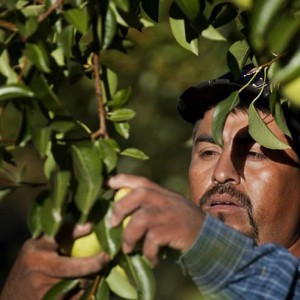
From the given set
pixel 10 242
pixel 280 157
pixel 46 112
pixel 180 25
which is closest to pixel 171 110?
pixel 10 242

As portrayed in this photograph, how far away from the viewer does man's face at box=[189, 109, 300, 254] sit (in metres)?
2.72

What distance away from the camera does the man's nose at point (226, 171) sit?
2721mm

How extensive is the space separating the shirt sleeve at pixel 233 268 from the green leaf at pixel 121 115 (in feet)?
0.68

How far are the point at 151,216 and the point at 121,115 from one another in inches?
8.3

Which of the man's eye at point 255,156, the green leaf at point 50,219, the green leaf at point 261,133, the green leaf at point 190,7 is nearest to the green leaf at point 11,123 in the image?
the green leaf at point 50,219

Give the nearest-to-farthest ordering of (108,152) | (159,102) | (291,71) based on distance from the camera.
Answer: (291,71)
(108,152)
(159,102)

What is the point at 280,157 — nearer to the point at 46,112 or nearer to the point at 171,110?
the point at 46,112

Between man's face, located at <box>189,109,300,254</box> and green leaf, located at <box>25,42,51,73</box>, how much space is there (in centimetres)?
108

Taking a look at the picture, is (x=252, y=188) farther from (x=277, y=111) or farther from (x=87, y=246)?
(x=87, y=246)

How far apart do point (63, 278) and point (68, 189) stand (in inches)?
6.8

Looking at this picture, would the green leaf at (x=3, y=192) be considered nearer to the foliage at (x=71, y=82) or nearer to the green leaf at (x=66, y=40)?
the foliage at (x=71, y=82)

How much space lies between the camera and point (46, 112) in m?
1.69

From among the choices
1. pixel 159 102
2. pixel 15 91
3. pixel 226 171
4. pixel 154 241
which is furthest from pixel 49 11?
pixel 159 102

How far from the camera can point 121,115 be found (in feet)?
5.86
